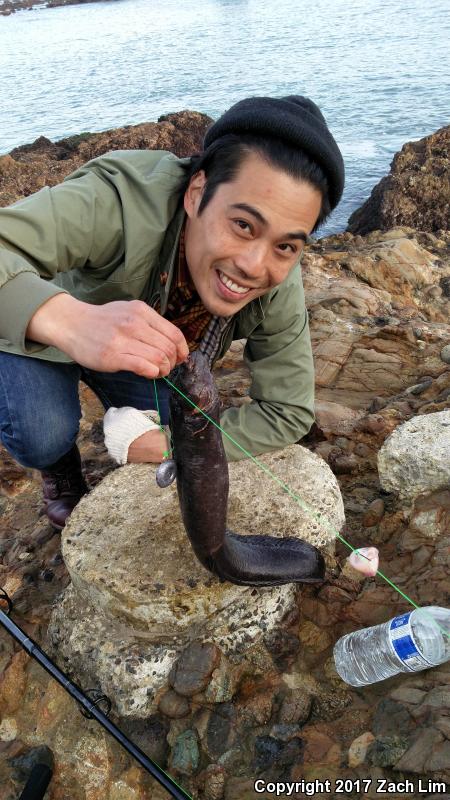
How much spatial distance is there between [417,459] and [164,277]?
1.79 m

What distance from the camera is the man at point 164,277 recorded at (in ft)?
7.57

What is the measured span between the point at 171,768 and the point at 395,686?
108 centimetres

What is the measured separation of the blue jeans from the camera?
3053 millimetres

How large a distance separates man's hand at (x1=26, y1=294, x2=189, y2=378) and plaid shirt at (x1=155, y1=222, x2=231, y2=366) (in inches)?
32.5

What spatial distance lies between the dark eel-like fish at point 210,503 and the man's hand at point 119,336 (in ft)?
0.69

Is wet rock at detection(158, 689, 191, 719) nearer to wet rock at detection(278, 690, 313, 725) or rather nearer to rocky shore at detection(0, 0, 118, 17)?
wet rock at detection(278, 690, 313, 725)

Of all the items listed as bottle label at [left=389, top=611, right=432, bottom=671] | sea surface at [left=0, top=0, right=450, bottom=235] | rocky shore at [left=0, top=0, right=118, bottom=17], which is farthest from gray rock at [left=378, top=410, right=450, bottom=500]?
rocky shore at [left=0, top=0, right=118, bottom=17]

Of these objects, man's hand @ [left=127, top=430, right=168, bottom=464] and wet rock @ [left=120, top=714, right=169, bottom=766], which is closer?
wet rock @ [left=120, top=714, right=169, bottom=766]

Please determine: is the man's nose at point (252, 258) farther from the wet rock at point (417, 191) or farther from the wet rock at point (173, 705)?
the wet rock at point (417, 191)

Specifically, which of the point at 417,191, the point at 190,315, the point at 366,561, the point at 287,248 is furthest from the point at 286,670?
the point at 417,191

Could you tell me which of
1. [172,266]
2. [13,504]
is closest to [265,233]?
[172,266]

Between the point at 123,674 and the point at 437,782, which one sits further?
the point at 123,674

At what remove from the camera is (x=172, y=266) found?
2967 mm

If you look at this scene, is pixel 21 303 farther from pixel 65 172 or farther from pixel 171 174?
pixel 65 172
